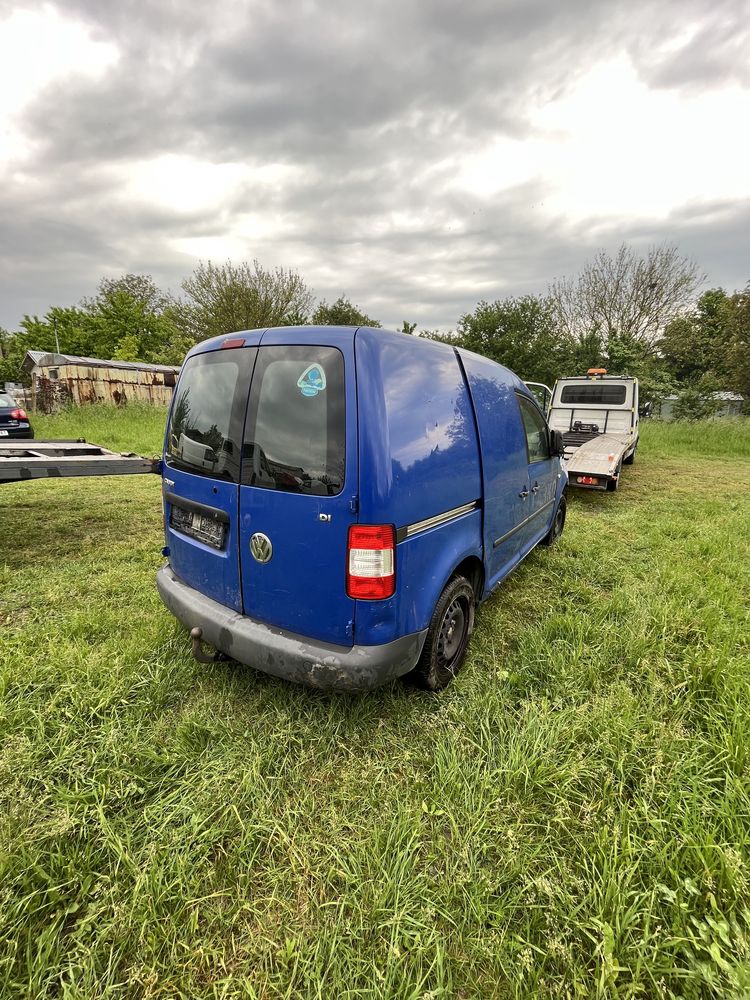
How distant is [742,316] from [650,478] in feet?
39.7

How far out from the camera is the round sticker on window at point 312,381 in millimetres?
1907

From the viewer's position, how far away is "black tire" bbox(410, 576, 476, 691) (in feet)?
7.53

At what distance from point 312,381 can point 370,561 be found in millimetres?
883

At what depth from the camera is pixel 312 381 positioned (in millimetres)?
1935

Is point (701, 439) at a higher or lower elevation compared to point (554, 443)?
lower

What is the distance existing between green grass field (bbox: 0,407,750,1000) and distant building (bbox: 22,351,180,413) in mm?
16448

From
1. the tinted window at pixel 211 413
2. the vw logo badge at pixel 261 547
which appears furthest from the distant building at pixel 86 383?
the vw logo badge at pixel 261 547

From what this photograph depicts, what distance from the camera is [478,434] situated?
102 inches

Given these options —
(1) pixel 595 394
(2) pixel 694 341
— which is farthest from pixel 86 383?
(2) pixel 694 341

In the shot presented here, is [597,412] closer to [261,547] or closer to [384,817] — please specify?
[261,547]

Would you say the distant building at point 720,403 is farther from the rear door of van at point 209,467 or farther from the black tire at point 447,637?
the rear door of van at point 209,467

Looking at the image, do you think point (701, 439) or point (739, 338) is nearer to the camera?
point (701, 439)

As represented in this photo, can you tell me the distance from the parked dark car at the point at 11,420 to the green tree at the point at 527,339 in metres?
22.5

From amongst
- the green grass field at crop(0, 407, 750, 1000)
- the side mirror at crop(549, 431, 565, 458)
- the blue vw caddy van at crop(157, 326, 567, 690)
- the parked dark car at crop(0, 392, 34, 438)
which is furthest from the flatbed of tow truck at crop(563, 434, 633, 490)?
the parked dark car at crop(0, 392, 34, 438)
